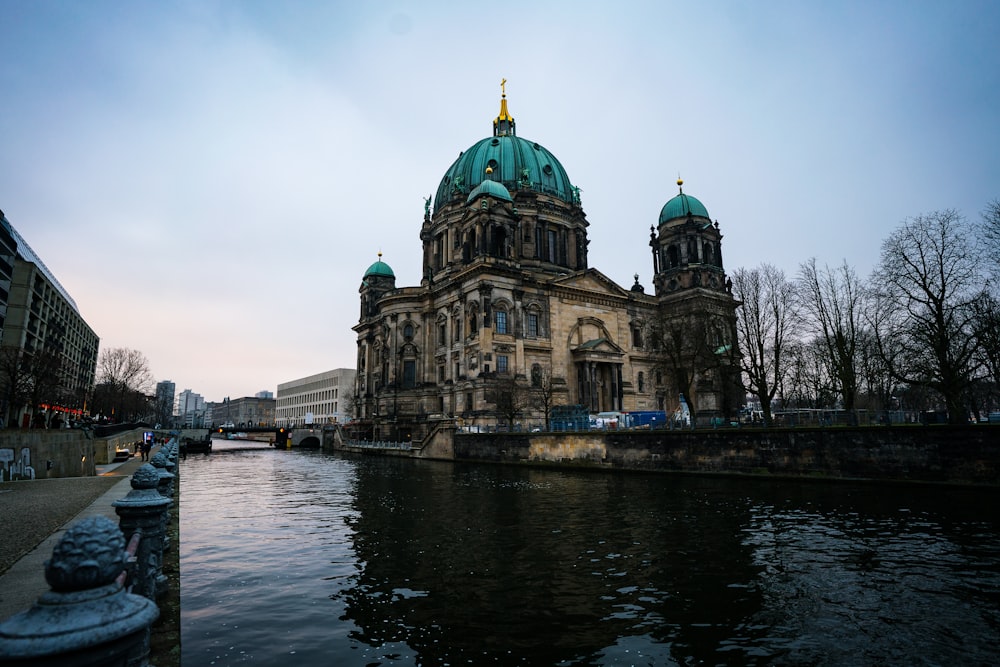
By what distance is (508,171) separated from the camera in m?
75.0

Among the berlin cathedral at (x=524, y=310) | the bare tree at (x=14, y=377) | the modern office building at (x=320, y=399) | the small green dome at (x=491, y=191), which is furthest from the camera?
the modern office building at (x=320, y=399)

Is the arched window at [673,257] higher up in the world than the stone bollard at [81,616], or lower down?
higher up

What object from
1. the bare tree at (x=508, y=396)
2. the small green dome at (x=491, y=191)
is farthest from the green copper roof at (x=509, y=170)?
the bare tree at (x=508, y=396)

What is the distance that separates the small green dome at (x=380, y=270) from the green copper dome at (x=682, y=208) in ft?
131

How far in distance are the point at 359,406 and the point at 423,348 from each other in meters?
16.4

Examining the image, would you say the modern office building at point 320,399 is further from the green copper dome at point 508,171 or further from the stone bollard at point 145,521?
the stone bollard at point 145,521

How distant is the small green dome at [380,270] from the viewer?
83688 millimetres

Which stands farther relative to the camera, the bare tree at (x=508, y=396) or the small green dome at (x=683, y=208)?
the small green dome at (x=683, y=208)

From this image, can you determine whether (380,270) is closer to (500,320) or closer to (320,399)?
(500,320)

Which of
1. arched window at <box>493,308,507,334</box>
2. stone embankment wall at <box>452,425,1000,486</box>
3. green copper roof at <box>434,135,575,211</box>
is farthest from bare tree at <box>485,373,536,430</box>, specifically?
green copper roof at <box>434,135,575,211</box>

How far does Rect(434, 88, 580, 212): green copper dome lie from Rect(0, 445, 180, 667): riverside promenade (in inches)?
2296

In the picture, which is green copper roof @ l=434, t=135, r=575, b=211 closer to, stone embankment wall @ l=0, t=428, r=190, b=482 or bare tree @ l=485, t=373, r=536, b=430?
bare tree @ l=485, t=373, r=536, b=430

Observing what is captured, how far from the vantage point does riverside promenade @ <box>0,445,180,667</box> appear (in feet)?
22.0

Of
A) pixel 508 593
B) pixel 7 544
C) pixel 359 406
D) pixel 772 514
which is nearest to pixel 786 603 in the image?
pixel 508 593
